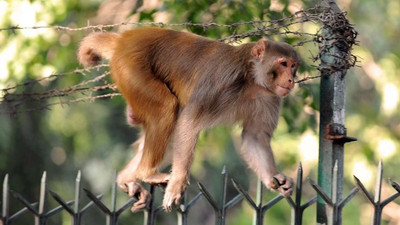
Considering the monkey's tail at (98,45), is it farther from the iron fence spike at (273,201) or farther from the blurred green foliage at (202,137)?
the blurred green foliage at (202,137)

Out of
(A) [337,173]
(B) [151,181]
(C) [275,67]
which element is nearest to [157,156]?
(B) [151,181]

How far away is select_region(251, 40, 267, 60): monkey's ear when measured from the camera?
5285 millimetres

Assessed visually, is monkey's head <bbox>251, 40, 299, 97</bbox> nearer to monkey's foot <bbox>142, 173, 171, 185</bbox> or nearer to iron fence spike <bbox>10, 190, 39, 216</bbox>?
monkey's foot <bbox>142, 173, 171, 185</bbox>

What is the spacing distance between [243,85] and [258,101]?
15 cm

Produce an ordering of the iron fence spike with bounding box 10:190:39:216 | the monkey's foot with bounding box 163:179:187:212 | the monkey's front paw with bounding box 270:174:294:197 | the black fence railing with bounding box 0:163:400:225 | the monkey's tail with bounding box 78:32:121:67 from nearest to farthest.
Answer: the iron fence spike with bounding box 10:190:39:216, the black fence railing with bounding box 0:163:400:225, the monkey's front paw with bounding box 270:174:294:197, the monkey's foot with bounding box 163:179:187:212, the monkey's tail with bounding box 78:32:121:67

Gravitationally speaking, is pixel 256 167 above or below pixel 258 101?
below

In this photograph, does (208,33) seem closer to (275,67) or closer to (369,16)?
(275,67)

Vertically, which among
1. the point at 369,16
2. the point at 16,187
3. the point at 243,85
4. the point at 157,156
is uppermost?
the point at 243,85

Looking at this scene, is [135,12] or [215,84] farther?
[135,12]

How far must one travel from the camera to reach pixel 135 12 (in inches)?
299

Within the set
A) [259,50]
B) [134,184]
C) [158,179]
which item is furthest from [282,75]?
[134,184]

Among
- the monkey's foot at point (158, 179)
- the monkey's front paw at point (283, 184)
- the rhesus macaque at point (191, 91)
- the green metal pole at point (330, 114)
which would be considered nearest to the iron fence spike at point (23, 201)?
the rhesus macaque at point (191, 91)

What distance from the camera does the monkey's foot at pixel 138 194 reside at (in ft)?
14.9

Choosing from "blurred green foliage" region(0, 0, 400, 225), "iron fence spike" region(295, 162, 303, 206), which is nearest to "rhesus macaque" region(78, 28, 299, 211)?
"iron fence spike" region(295, 162, 303, 206)
